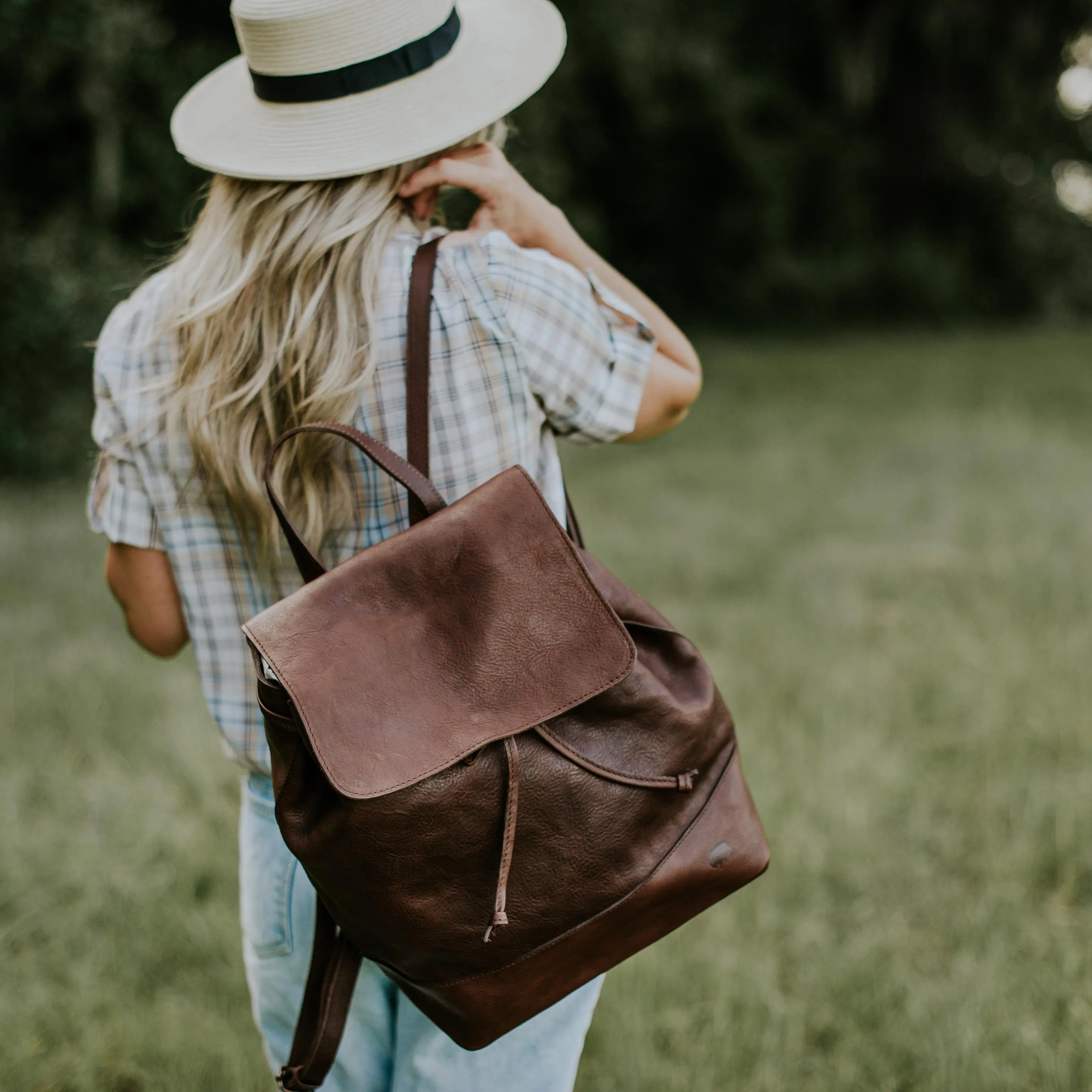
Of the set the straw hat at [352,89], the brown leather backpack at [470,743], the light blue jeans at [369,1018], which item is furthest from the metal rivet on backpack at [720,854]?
the straw hat at [352,89]

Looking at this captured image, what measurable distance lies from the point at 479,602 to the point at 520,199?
557 mm

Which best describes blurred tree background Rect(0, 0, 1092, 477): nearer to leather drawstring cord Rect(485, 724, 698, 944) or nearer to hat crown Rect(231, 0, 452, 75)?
hat crown Rect(231, 0, 452, 75)

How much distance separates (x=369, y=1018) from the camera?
1.51 meters

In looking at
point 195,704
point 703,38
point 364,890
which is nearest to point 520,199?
point 364,890

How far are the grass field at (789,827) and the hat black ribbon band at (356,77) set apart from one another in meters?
1.93

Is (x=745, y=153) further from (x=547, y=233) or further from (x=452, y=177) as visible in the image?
(x=452, y=177)

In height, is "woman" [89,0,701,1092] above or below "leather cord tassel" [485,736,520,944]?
above

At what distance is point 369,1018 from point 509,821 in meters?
0.52

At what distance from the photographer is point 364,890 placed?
1.20m

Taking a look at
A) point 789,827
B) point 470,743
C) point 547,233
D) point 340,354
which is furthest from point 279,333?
point 789,827

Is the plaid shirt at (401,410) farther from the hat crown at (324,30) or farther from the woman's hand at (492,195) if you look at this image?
the hat crown at (324,30)

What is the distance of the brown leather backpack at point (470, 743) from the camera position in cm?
116

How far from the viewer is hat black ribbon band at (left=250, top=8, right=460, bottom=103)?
1.35m

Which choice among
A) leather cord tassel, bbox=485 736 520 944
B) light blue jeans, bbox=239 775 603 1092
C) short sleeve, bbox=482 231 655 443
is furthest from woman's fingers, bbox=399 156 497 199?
light blue jeans, bbox=239 775 603 1092
